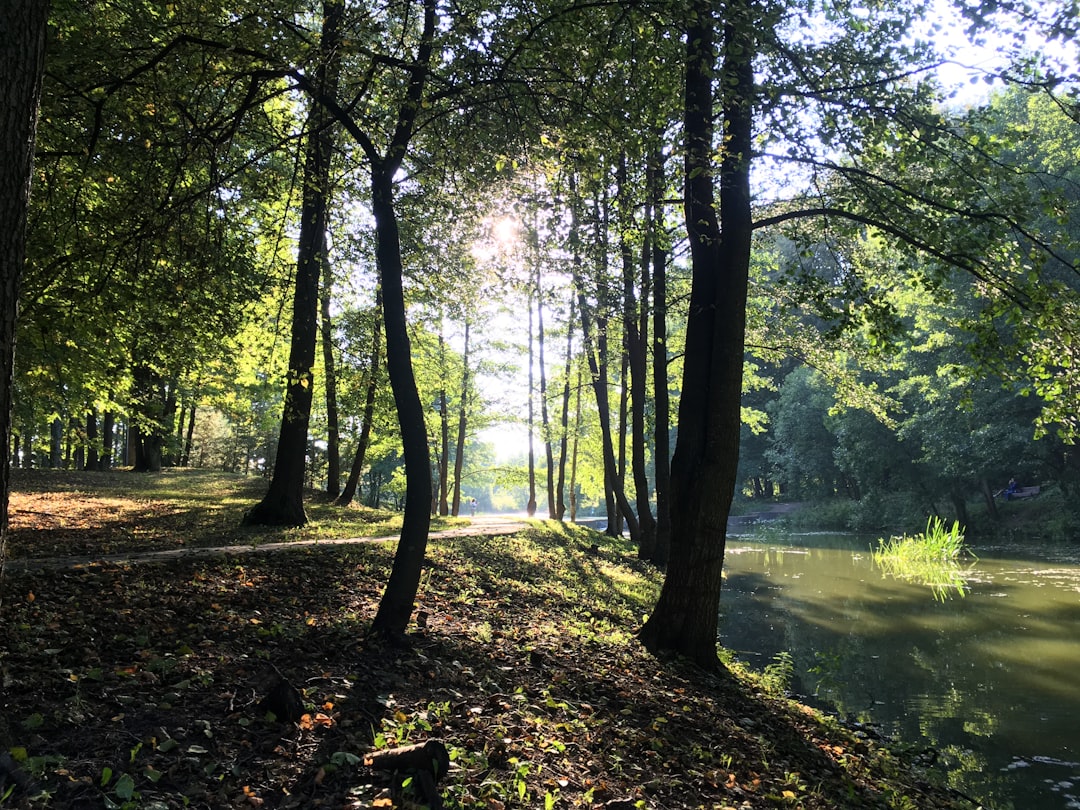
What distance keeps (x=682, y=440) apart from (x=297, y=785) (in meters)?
5.33

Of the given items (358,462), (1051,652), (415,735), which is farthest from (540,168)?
(358,462)

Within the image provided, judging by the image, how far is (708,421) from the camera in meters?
7.39

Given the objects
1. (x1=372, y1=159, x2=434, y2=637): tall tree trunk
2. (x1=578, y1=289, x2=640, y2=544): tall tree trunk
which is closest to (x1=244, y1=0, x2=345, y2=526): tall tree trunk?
(x1=372, y1=159, x2=434, y2=637): tall tree trunk

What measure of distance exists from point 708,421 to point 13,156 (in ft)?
20.8

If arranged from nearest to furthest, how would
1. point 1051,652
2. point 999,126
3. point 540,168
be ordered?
point 540,168 < point 1051,652 < point 999,126

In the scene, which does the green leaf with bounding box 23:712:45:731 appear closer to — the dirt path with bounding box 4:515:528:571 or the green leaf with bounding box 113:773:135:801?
the green leaf with bounding box 113:773:135:801

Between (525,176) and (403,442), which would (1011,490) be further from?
(403,442)

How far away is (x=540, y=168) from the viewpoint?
718 cm

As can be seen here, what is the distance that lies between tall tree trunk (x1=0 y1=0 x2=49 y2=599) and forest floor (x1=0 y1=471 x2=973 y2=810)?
1314mm

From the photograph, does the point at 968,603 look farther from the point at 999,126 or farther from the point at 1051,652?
the point at 999,126

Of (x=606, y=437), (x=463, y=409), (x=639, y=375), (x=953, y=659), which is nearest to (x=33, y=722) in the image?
(x=953, y=659)

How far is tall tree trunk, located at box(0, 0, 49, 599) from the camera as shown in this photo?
2891 millimetres

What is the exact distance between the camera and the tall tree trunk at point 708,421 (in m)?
7.27

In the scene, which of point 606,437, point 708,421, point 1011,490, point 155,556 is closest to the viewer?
point 708,421
